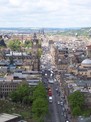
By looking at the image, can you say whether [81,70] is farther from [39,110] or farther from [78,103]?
[39,110]

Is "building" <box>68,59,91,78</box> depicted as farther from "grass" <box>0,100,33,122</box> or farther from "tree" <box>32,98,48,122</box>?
"tree" <box>32,98,48,122</box>

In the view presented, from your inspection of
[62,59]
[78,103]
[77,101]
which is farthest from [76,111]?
[62,59]

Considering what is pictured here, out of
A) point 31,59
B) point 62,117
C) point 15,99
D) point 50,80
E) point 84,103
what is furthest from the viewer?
point 31,59

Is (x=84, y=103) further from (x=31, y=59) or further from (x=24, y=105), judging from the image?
(x=31, y=59)

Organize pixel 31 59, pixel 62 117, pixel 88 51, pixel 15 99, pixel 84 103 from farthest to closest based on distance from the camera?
pixel 88 51 < pixel 31 59 < pixel 15 99 < pixel 84 103 < pixel 62 117

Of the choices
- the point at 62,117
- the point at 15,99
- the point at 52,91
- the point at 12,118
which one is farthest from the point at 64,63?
the point at 12,118

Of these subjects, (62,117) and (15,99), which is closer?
(62,117)

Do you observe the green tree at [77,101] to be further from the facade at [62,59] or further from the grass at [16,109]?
the facade at [62,59]
